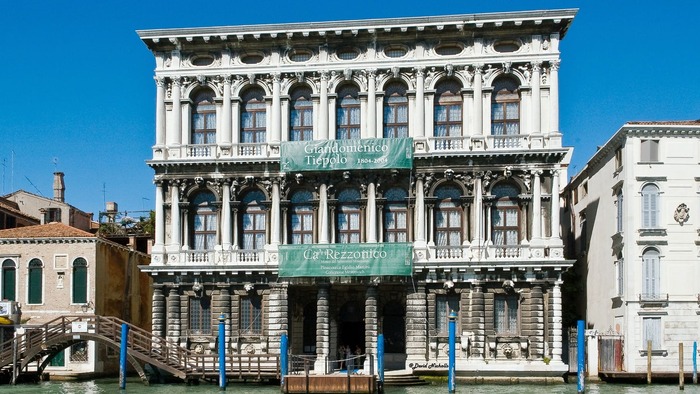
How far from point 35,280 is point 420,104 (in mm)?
16393

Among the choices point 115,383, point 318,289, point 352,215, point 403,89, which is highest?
point 403,89

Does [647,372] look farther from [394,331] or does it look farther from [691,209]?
[394,331]

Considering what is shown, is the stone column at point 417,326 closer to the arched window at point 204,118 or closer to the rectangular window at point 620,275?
the rectangular window at point 620,275

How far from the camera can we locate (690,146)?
3688cm

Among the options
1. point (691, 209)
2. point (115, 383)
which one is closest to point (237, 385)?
point (115, 383)

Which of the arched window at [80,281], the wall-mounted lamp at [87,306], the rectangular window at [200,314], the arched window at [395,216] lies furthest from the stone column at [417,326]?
the arched window at [80,281]

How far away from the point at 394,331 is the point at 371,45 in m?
10.5

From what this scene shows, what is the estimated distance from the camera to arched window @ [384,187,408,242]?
3853 cm

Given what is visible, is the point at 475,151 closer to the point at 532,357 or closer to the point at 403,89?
the point at 403,89

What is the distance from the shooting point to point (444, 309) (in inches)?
1489

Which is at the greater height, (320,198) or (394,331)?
(320,198)

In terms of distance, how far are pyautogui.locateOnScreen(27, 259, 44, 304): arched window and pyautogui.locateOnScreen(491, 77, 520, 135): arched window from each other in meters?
18.1

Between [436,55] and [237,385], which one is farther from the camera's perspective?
[436,55]

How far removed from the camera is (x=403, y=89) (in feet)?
128
